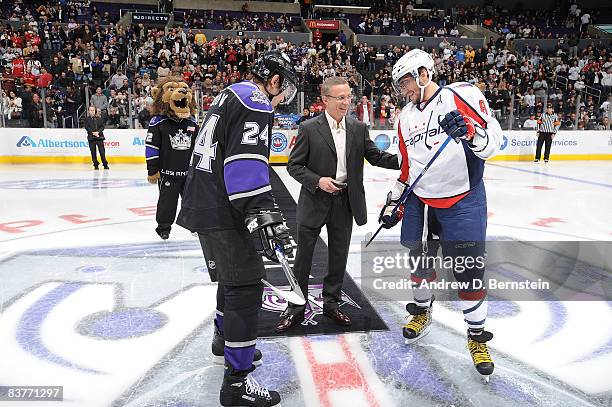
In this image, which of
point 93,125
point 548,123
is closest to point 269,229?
point 93,125

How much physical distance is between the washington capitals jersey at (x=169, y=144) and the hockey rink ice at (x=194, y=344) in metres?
0.86

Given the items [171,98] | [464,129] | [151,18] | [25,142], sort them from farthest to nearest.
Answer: [151,18]
[25,142]
[171,98]
[464,129]

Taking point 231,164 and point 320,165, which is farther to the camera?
point 320,165

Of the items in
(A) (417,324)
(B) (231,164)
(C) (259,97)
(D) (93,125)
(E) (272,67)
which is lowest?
(A) (417,324)

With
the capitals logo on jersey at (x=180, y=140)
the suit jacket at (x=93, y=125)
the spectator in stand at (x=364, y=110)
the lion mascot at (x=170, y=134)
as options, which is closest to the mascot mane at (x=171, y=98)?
the lion mascot at (x=170, y=134)

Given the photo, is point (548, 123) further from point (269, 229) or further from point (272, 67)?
point (269, 229)

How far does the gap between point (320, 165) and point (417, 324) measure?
1131 mm

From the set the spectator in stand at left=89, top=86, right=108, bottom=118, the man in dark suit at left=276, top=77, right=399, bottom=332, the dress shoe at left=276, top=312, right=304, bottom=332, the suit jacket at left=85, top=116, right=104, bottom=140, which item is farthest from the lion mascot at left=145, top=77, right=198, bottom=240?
the spectator in stand at left=89, top=86, right=108, bottom=118

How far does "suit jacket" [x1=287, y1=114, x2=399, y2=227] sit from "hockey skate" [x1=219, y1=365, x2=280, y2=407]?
1.15 metres

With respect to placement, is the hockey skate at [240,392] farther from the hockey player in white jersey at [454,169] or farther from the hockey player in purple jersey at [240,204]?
the hockey player in white jersey at [454,169]

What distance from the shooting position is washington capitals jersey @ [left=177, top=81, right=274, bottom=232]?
197 cm

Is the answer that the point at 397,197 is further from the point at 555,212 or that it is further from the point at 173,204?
the point at 555,212

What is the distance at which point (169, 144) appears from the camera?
4.21m

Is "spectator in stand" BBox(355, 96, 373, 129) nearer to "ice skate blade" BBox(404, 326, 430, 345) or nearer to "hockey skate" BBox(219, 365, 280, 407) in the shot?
"ice skate blade" BBox(404, 326, 430, 345)
